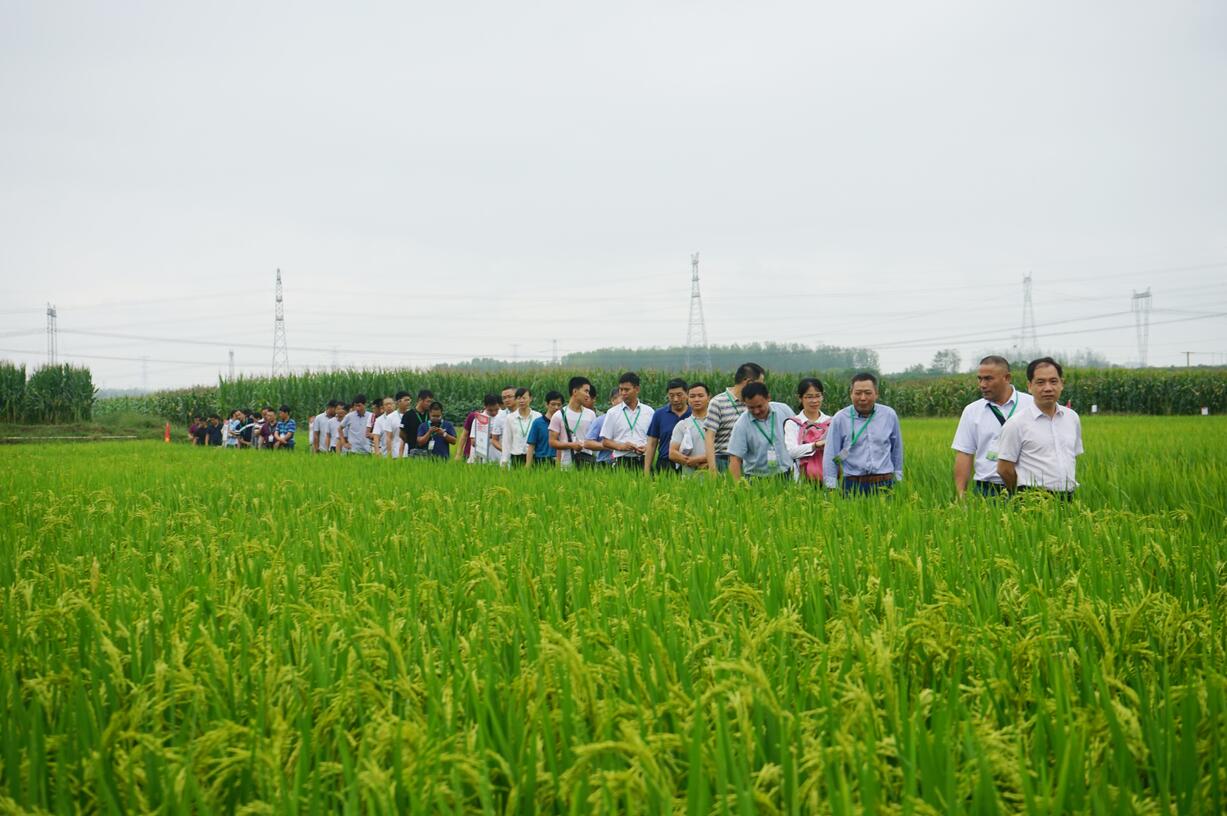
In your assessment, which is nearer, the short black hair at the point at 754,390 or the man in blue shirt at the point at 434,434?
the short black hair at the point at 754,390

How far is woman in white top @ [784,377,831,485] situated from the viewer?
25.5 feet

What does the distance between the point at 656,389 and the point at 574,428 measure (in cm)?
3042

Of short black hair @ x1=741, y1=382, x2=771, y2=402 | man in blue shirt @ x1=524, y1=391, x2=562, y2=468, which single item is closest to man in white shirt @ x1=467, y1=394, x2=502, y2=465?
man in blue shirt @ x1=524, y1=391, x2=562, y2=468

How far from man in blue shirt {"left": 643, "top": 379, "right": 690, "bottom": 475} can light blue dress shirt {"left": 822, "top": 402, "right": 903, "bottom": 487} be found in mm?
2101

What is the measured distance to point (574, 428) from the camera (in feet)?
34.5

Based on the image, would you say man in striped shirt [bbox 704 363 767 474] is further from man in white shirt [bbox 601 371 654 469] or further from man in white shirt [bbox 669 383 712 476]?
man in white shirt [bbox 601 371 654 469]

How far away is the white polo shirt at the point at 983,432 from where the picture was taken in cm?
A: 661

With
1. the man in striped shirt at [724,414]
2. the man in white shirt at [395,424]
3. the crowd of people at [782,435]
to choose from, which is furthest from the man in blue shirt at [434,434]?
the man in striped shirt at [724,414]

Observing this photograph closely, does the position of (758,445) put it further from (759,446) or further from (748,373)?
(748,373)

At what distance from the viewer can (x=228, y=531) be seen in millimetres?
4914

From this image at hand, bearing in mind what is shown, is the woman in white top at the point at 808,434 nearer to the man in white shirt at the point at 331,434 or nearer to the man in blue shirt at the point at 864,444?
the man in blue shirt at the point at 864,444

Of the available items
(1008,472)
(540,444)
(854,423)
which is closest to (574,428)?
(540,444)

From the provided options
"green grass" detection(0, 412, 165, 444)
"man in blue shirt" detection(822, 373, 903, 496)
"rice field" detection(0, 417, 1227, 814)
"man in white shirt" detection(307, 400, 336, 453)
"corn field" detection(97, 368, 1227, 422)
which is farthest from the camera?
"corn field" detection(97, 368, 1227, 422)

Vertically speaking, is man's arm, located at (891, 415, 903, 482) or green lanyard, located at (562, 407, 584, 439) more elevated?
green lanyard, located at (562, 407, 584, 439)
